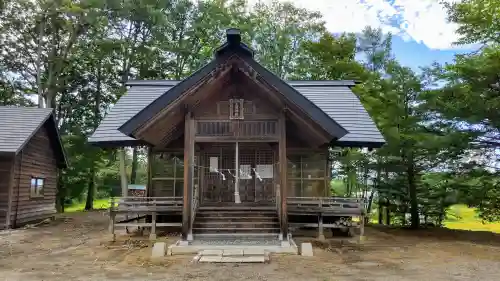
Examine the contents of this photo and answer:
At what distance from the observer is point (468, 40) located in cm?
1398

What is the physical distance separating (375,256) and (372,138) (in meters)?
4.64

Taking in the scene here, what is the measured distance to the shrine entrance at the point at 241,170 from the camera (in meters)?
14.3

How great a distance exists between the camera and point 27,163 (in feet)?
57.3

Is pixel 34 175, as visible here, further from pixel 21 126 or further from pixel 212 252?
pixel 212 252

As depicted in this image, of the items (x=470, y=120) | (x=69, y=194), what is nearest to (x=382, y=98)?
(x=470, y=120)

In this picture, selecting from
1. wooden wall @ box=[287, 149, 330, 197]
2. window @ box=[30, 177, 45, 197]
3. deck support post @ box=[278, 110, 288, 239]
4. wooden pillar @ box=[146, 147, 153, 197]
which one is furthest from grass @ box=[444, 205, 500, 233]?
window @ box=[30, 177, 45, 197]

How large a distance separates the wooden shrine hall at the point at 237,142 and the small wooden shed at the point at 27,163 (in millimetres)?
4913

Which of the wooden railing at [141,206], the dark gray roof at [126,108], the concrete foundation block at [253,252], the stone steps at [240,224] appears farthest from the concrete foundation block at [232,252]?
the dark gray roof at [126,108]

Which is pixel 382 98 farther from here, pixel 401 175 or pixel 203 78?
pixel 203 78

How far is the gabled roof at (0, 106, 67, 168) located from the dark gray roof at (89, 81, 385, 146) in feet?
13.9

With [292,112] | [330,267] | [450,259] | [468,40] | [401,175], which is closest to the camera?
[330,267]

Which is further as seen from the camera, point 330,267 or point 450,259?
point 450,259

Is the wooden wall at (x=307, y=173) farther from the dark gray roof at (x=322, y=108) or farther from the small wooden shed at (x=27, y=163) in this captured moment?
the small wooden shed at (x=27, y=163)

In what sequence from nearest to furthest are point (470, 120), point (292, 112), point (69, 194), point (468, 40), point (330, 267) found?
point (330, 267)
point (292, 112)
point (470, 120)
point (468, 40)
point (69, 194)
